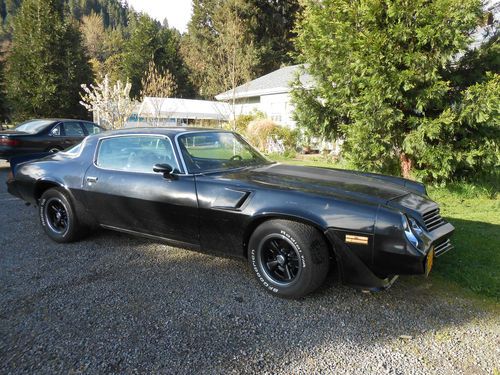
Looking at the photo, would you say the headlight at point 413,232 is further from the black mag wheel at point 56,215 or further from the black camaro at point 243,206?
the black mag wheel at point 56,215

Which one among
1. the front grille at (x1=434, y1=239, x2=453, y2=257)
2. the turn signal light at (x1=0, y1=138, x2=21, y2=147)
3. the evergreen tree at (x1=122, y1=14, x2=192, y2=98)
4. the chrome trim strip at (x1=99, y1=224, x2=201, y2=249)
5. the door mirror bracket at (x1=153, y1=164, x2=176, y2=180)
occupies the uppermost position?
the evergreen tree at (x1=122, y1=14, x2=192, y2=98)

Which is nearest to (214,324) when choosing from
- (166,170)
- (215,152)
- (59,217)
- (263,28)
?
(166,170)

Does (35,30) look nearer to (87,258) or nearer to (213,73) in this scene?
(213,73)

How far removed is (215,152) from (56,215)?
222 centimetres

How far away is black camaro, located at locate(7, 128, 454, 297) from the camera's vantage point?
2.76 meters

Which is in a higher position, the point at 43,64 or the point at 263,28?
the point at 263,28

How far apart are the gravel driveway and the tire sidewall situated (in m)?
0.55

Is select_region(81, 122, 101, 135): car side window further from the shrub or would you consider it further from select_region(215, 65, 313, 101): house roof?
select_region(215, 65, 313, 101): house roof

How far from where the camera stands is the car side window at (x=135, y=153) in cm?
Answer: 377

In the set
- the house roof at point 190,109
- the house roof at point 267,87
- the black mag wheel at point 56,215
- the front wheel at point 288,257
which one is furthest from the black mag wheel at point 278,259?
the house roof at point 190,109

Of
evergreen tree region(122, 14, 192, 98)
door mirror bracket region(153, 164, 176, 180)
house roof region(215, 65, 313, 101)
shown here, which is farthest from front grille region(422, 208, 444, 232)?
evergreen tree region(122, 14, 192, 98)

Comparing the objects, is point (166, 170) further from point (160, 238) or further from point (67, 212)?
point (67, 212)

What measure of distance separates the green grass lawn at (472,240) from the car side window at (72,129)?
932cm

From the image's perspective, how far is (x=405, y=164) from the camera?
7246mm
